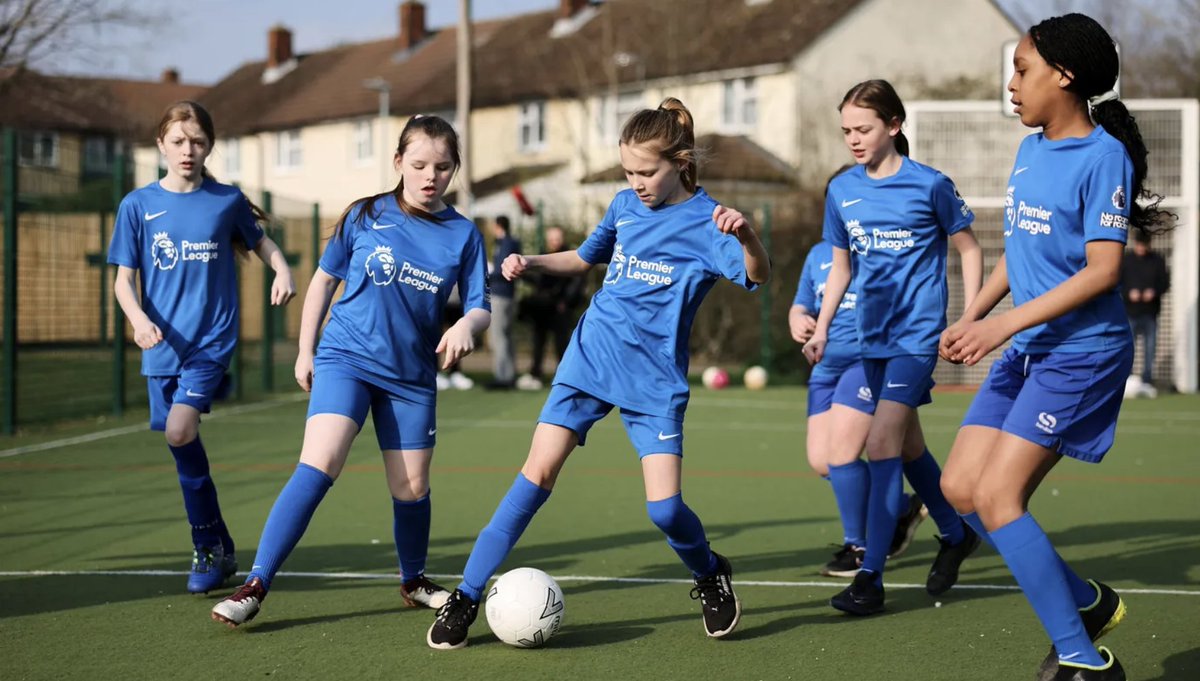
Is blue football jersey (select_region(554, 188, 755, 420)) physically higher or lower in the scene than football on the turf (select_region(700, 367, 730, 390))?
higher

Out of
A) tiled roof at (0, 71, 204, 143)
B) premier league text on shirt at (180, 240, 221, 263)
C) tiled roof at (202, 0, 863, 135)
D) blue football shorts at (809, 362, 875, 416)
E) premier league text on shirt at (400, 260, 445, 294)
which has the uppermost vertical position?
tiled roof at (202, 0, 863, 135)

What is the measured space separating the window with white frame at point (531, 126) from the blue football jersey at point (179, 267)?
36.2 metres

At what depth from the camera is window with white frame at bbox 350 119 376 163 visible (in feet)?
158

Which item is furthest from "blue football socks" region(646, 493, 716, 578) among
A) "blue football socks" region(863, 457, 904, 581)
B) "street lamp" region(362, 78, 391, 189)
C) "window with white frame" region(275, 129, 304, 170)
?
"window with white frame" region(275, 129, 304, 170)

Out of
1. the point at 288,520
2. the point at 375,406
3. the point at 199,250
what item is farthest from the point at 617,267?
the point at 199,250

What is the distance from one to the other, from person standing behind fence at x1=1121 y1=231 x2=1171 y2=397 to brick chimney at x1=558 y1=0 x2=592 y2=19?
29677mm

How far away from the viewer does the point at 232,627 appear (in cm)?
521

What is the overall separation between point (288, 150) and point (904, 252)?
159 ft

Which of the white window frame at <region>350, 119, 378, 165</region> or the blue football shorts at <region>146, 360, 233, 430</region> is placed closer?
the blue football shorts at <region>146, 360, 233, 430</region>

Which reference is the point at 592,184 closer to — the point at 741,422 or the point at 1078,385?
the point at 741,422

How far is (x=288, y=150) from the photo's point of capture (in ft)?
171

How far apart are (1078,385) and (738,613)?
1.59 meters

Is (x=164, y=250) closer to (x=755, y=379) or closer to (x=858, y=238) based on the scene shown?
(x=858, y=238)

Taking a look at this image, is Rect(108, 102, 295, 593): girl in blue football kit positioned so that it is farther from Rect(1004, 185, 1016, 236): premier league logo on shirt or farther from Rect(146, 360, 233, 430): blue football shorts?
Rect(1004, 185, 1016, 236): premier league logo on shirt
